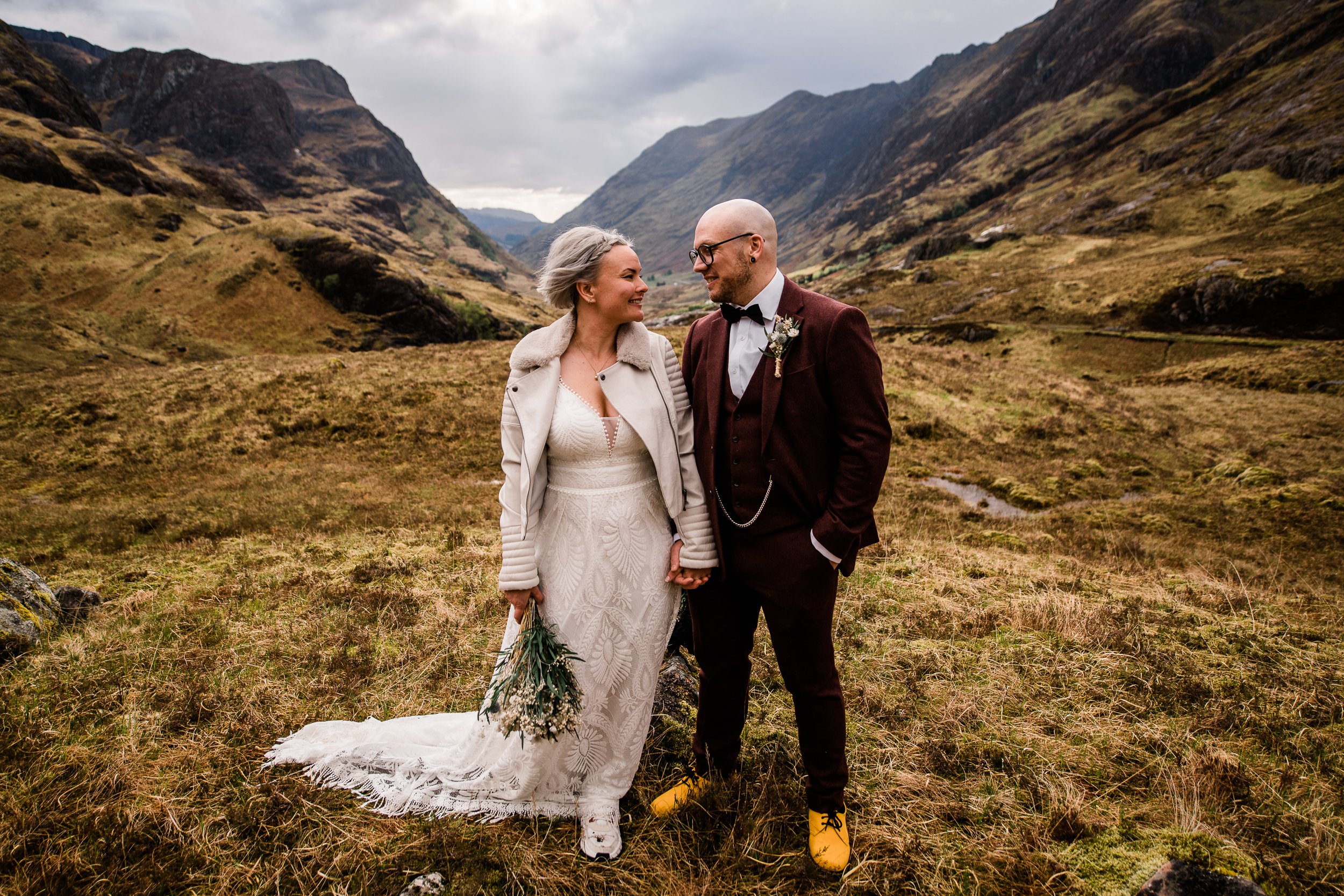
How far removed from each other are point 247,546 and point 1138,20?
237488mm

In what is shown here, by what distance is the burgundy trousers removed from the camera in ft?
9.71

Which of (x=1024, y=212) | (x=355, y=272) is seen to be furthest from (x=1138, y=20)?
(x=355, y=272)

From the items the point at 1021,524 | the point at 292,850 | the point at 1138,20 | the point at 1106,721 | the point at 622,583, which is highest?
the point at 1138,20

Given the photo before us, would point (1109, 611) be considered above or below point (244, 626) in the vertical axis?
below

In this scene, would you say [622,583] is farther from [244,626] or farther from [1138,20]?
[1138,20]

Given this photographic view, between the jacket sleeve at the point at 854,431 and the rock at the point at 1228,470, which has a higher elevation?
the jacket sleeve at the point at 854,431

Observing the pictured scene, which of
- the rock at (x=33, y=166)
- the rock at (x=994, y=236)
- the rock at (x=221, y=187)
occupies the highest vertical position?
the rock at (x=221, y=187)

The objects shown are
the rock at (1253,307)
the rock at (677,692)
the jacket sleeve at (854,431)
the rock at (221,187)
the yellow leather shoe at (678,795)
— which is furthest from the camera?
the rock at (221,187)

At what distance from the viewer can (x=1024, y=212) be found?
92.1m

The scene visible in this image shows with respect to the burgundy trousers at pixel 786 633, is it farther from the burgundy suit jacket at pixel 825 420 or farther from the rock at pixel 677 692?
the rock at pixel 677 692

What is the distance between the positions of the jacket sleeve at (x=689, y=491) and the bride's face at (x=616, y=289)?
0.32 meters

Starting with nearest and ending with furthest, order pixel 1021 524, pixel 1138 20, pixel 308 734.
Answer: pixel 308 734 → pixel 1021 524 → pixel 1138 20

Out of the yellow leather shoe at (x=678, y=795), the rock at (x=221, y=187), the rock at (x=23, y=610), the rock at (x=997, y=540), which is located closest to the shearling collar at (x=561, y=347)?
the yellow leather shoe at (x=678, y=795)

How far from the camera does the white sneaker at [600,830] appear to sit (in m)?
3.12
